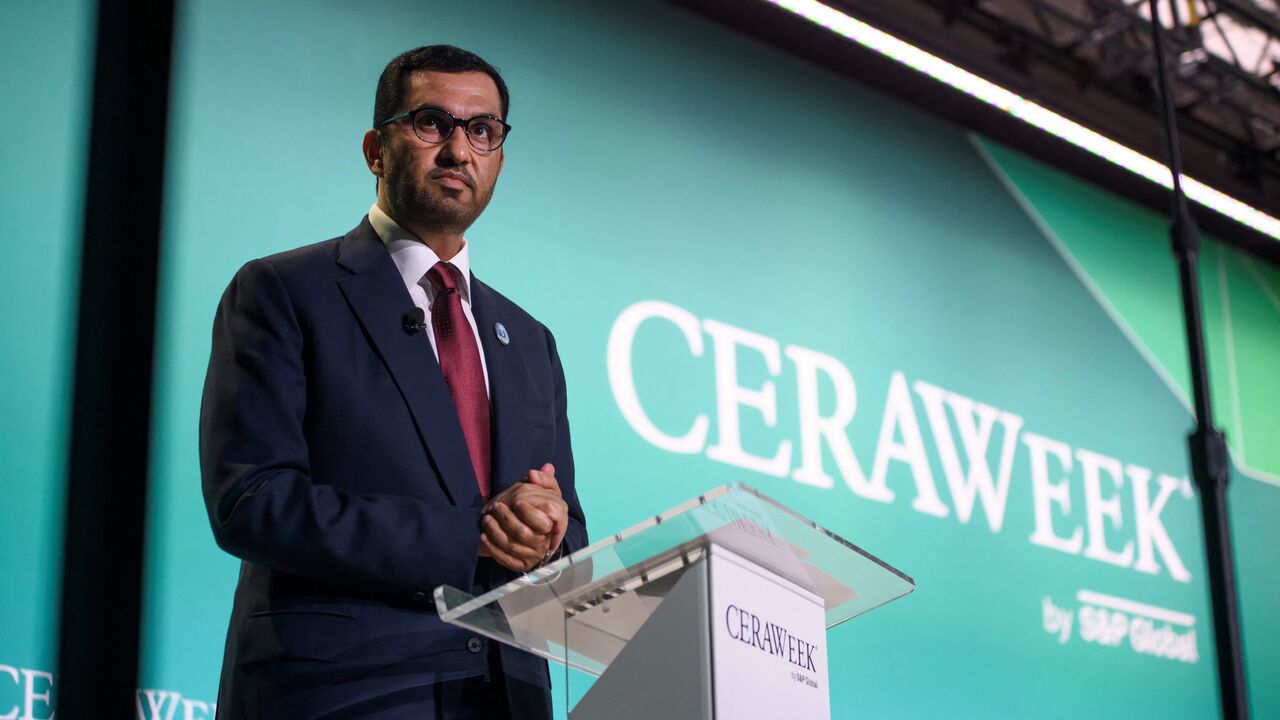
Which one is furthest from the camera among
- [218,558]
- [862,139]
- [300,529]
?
[862,139]

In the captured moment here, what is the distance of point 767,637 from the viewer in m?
1.34

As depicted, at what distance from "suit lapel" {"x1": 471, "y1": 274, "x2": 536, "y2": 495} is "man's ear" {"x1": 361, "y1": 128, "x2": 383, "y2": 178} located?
201 mm

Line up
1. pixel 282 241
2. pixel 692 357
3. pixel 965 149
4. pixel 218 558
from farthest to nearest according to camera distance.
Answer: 1. pixel 965 149
2. pixel 692 357
3. pixel 282 241
4. pixel 218 558

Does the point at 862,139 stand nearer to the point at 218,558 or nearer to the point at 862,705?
the point at 862,705

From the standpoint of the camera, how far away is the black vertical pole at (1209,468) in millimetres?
2219

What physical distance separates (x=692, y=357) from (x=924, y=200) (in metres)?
1.27

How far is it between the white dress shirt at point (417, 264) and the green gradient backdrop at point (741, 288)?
0.90 m

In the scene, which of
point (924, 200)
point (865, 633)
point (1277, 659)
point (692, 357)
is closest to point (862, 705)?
point (865, 633)

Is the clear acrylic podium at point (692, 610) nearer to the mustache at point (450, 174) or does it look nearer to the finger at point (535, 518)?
the finger at point (535, 518)

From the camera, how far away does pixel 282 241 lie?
2734 millimetres

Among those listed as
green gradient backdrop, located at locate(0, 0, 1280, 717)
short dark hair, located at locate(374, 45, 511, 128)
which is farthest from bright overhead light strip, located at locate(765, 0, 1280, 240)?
Answer: short dark hair, located at locate(374, 45, 511, 128)

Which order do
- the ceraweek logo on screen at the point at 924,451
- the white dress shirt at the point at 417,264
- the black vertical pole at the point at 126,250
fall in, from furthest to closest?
the ceraweek logo on screen at the point at 924,451
the white dress shirt at the point at 417,264
the black vertical pole at the point at 126,250

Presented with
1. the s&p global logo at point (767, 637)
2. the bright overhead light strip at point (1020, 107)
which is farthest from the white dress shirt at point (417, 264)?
the bright overhead light strip at point (1020, 107)

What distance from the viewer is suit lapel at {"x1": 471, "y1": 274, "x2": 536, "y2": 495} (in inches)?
65.1
